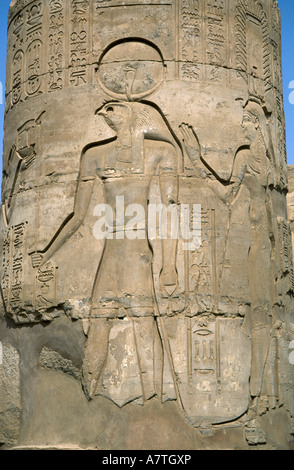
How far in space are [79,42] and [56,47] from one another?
10.9 inches

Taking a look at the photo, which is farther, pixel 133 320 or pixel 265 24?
pixel 265 24

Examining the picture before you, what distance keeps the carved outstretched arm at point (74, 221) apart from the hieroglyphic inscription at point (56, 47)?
1.14 metres

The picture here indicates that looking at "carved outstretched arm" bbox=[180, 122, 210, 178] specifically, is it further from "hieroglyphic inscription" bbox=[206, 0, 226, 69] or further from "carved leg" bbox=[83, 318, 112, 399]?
"carved leg" bbox=[83, 318, 112, 399]

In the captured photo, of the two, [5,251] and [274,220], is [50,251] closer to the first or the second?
[5,251]

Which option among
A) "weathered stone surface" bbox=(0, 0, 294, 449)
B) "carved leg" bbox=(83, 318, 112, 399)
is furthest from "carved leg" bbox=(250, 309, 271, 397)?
"carved leg" bbox=(83, 318, 112, 399)

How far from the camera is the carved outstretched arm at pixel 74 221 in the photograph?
8.22 meters

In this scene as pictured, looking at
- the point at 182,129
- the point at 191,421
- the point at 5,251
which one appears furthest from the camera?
the point at 5,251

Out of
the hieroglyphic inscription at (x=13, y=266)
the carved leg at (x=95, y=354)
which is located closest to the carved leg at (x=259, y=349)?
the carved leg at (x=95, y=354)

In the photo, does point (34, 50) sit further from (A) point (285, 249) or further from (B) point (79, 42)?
(A) point (285, 249)

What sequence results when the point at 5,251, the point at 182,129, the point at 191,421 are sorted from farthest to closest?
1. the point at 5,251
2. the point at 182,129
3. the point at 191,421

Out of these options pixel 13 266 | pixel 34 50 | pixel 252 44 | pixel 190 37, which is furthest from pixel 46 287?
pixel 252 44
